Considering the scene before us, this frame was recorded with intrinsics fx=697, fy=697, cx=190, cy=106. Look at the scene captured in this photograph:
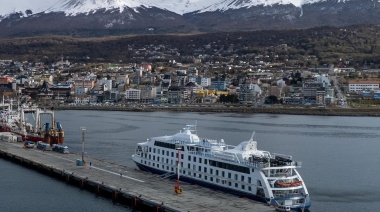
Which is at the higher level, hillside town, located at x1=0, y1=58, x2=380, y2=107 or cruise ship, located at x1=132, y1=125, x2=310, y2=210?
hillside town, located at x1=0, y1=58, x2=380, y2=107

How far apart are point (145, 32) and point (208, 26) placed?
12.5 metres

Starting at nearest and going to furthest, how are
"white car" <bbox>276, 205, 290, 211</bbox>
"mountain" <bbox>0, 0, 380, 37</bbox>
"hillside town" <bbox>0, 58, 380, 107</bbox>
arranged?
1. "white car" <bbox>276, 205, 290, 211</bbox>
2. "hillside town" <bbox>0, 58, 380, 107</bbox>
3. "mountain" <bbox>0, 0, 380, 37</bbox>

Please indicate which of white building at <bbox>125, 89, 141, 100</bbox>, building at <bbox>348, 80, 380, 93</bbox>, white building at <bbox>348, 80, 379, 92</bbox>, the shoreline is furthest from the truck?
white building at <bbox>348, 80, 379, 92</bbox>

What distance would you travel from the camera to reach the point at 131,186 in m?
18.2

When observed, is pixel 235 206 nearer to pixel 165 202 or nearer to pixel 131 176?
pixel 165 202

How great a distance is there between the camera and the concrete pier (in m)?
15.9

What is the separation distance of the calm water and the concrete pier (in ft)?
1.22

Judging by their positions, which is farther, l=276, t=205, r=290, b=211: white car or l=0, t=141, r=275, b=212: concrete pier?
l=0, t=141, r=275, b=212: concrete pier

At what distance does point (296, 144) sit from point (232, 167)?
13.0 metres

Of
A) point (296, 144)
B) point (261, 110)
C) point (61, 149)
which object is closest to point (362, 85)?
point (261, 110)

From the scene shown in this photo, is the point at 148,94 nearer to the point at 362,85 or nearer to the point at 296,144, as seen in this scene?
the point at 362,85

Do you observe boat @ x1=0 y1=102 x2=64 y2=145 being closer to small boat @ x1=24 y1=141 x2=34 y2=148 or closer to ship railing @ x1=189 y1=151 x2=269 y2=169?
small boat @ x1=24 y1=141 x2=34 y2=148

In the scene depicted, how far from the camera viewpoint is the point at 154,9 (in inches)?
5861

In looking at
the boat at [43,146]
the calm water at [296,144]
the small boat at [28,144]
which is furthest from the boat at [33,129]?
the boat at [43,146]
